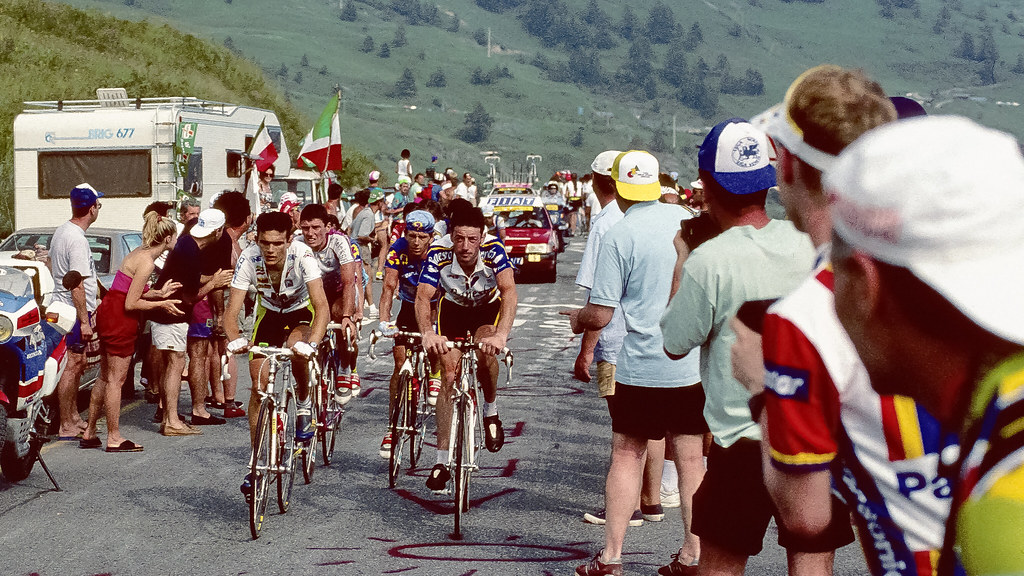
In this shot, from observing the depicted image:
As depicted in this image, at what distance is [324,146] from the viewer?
942 inches

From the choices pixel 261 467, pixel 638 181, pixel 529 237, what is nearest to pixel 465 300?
pixel 261 467

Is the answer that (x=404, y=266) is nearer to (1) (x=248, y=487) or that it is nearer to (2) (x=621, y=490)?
(1) (x=248, y=487)

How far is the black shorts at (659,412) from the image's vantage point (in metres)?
5.76

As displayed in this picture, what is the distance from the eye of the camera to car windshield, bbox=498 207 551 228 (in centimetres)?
2814

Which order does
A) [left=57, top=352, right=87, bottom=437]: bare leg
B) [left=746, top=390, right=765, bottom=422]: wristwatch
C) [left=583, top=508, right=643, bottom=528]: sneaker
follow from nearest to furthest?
[left=746, top=390, right=765, bottom=422]: wristwatch, [left=583, top=508, right=643, bottom=528]: sneaker, [left=57, top=352, right=87, bottom=437]: bare leg

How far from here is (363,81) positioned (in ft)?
590

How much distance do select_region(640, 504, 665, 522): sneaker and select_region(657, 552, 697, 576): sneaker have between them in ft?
4.33

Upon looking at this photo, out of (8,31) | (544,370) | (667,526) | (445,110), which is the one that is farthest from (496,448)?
(445,110)

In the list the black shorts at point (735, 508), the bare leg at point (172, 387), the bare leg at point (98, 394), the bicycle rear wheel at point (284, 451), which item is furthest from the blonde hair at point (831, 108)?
the bare leg at point (172, 387)

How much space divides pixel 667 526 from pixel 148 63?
46.3m

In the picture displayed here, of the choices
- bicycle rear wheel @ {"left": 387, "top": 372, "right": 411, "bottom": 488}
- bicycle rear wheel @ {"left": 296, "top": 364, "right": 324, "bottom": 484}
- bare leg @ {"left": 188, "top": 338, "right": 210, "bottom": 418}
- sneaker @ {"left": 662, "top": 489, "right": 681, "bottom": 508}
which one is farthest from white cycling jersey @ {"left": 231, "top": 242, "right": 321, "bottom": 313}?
bare leg @ {"left": 188, "top": 338, "right": 210, "bottom": 418}

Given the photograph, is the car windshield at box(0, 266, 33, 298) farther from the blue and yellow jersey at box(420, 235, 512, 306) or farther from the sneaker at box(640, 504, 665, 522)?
the sneaker at box(640, 504, 665, 522)

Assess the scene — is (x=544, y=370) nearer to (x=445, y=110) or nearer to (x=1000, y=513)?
(x=1000, y=513)

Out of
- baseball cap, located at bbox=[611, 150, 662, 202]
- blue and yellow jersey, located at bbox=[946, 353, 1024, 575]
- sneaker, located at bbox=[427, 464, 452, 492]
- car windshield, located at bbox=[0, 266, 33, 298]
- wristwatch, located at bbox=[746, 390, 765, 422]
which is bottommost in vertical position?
sneaker, located at bbox=[427, 464, 452, 492]
